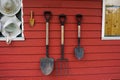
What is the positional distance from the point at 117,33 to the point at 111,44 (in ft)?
0.70

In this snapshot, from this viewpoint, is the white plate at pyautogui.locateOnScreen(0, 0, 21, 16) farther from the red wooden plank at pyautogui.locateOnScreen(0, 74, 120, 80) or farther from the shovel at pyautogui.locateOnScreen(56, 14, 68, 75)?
the red wooden plank at pyautogui.locateOnScreen(0, 74, 120, 80)

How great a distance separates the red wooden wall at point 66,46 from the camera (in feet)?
12.6

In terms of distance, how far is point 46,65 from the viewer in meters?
3.89

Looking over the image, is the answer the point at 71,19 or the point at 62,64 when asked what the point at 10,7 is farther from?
the point at 62,64

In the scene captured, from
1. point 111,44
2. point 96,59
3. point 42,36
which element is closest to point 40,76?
point 42,36

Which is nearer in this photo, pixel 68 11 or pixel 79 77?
pixel 68 11

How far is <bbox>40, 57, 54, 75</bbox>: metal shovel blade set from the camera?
3891mm

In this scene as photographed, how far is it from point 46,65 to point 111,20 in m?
1.31

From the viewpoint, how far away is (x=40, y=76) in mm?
3971

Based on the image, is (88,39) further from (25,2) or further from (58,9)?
(25,2)

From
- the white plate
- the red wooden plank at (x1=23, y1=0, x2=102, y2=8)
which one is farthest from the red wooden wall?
the white plate

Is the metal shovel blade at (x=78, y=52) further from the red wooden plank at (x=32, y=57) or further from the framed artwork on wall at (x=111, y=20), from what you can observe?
the framed artwork on wall at (x=111, y=20)

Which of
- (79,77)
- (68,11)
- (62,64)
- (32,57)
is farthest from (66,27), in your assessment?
(79,77)

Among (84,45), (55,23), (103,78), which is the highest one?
(55,23)
